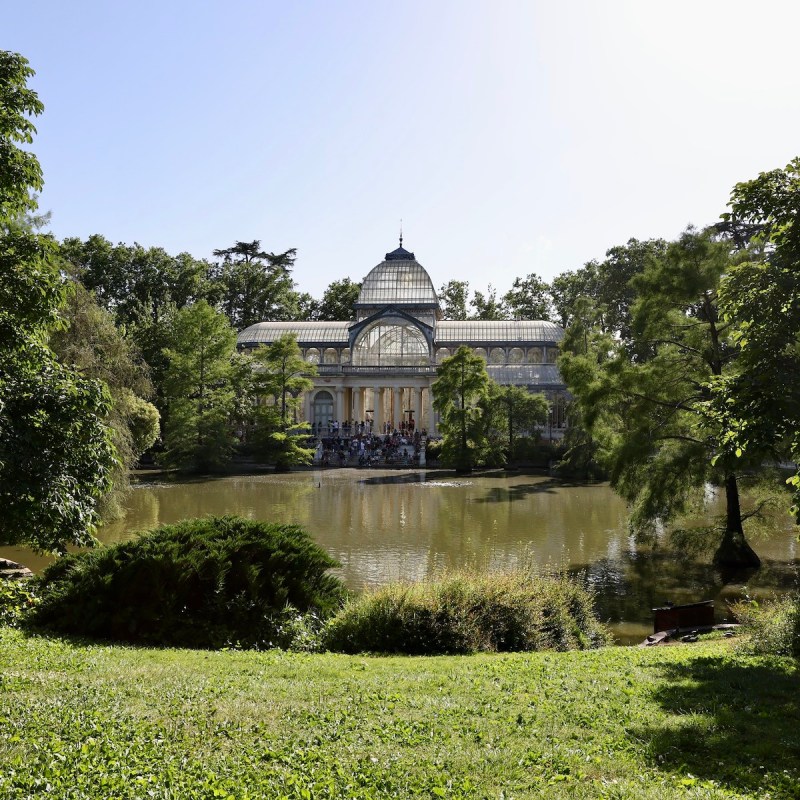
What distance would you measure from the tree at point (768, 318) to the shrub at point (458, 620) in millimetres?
3634

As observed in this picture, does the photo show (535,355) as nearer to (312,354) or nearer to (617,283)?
(617,283)

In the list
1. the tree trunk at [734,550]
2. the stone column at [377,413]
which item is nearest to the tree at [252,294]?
the stone column at [377,413]

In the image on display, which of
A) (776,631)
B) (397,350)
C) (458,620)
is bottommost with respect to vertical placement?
(458,620)

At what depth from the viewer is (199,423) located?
39.9m

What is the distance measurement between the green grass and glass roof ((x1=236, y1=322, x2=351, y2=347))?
52218 millimetres

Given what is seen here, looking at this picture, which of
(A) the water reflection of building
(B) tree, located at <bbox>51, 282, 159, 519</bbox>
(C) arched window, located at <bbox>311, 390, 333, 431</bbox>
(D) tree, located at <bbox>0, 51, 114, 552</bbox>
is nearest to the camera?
(D) tree, located at <bbox>0, 51, 114, 552</bbox>

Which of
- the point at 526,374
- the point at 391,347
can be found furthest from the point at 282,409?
the point at 526,374

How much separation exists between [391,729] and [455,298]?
259 feet

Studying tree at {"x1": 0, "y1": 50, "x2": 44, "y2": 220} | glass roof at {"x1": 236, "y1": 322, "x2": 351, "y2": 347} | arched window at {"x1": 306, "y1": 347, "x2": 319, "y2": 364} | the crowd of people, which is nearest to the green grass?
tree at {"x1": 0, "y1": 50, "x2": 44, "y2": 220}

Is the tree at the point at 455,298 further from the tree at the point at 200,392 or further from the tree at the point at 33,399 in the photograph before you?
the tree at the point at 33,399

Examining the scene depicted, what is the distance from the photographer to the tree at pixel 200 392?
39625 millimetres

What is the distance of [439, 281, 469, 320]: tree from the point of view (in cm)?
8300

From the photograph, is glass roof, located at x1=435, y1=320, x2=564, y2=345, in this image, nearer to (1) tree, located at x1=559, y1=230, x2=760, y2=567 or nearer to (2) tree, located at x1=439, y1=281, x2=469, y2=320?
(2) tree, located at x1=439, y1=281, x2=469, y2=320

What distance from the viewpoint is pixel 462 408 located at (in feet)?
139
